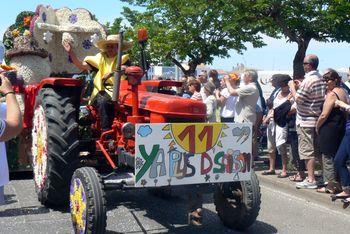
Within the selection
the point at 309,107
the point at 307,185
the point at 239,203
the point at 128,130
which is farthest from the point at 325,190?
the point at 128,130

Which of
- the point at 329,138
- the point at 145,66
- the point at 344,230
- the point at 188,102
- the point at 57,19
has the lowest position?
the point at 344,230

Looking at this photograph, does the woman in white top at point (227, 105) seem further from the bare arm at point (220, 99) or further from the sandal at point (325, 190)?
the sandal at point (325, 190)

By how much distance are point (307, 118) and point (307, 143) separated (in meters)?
0.34

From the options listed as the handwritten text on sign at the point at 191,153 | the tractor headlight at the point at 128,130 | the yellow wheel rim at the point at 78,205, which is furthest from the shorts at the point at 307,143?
the yellow wheel rim at the point at 78,205

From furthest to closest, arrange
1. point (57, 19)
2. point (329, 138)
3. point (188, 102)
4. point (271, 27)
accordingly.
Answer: point (271, 27), point (57, 19), point (329, 138), point (188, 102)

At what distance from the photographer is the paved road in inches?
214

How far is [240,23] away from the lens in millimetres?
11859

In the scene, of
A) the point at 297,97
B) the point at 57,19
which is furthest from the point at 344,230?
the point at 57,19

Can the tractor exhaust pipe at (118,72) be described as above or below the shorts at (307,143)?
above

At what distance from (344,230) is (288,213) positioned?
0.80m

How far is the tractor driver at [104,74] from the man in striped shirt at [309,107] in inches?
97.0

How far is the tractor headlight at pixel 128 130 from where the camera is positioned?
5070 millimetres

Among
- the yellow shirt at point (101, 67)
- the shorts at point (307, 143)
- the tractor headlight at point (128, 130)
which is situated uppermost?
the yellow shirt at point (101, 67)

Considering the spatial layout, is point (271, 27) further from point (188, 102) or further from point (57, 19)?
point (188, 102)
